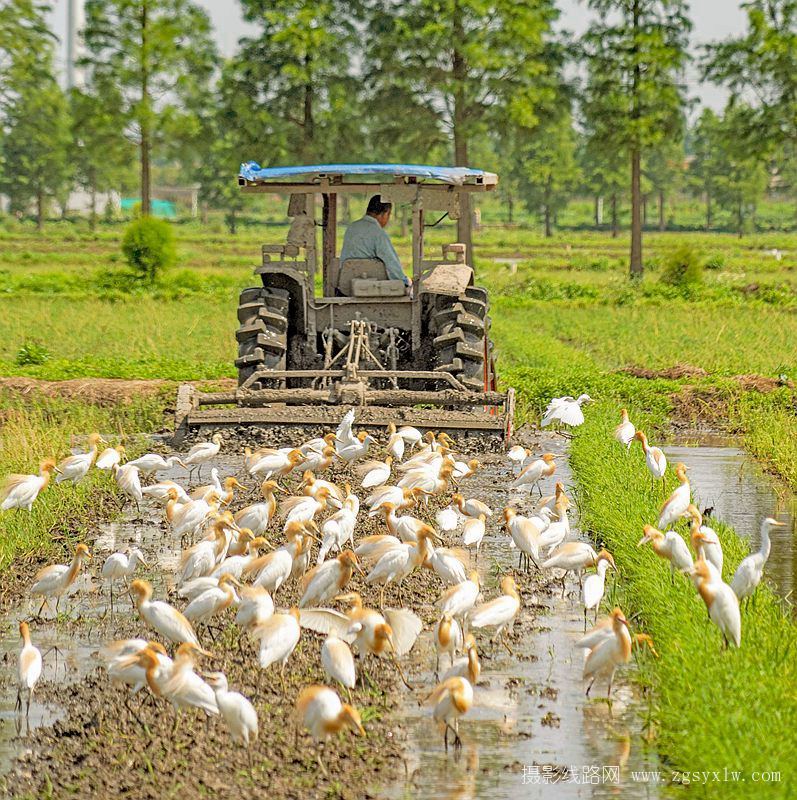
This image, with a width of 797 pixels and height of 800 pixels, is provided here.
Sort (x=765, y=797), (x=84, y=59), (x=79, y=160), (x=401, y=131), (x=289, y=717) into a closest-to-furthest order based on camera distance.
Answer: (x=765, y=797) < (x=289, y=717) < (x=401, y=131) < (x=84, y=59) < (x=79, y=160)

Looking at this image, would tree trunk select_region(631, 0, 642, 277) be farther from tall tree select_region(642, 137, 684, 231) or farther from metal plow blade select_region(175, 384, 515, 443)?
tall tree select_region(642, 137, 684, 231)

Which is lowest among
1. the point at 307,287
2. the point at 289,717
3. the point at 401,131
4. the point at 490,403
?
the point at 289,717

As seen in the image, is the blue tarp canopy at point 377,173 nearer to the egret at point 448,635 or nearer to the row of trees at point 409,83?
the egret at point 448,635

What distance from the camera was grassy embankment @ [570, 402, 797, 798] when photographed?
531cm

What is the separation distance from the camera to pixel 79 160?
231ft

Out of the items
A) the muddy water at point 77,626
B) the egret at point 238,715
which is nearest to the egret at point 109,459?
the muddy water at point 77,626

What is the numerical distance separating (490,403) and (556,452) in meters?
1.22

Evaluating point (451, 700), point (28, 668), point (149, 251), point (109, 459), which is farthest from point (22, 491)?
point (149, 251)

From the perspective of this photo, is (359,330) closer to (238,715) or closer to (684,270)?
(238,715)

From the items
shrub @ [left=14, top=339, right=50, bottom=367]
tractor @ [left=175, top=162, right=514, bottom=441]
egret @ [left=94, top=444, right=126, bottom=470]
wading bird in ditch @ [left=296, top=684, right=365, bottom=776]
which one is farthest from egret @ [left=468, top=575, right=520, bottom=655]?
shrub @ [left=14, top=339, right=50, bottom=367]

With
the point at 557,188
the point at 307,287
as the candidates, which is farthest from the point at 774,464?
the point at 557,188

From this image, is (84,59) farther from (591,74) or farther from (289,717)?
(289,717)

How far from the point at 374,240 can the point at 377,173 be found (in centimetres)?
85

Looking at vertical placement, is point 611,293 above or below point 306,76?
below
